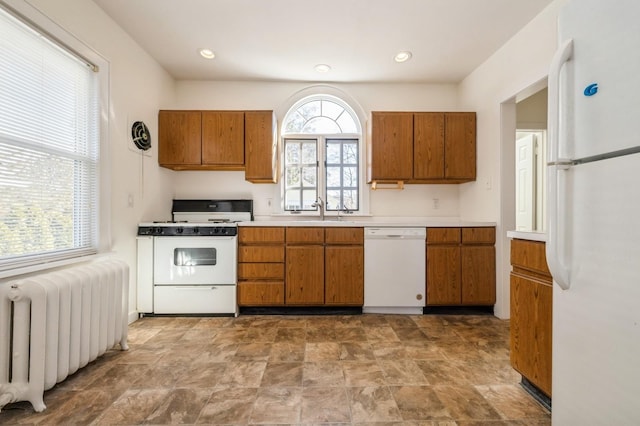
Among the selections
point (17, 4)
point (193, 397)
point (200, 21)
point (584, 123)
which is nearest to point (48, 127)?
point (17, 4)

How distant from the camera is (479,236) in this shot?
9.32 feet

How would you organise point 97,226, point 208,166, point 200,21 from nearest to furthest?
1. point 97,226
2. point 200,21
3. point 208,166

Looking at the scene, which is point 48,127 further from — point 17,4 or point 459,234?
point 459,234

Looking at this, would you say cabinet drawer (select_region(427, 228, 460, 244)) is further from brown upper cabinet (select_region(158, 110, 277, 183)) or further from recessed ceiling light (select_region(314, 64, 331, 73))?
recessed ceiling light (select_region(314, 64, 331, 73))

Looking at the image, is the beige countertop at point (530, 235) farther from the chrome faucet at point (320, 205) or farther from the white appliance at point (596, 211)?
the chrome faucet at point (320, 205)

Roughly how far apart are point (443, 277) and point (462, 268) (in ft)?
0.66

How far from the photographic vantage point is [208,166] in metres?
3.16

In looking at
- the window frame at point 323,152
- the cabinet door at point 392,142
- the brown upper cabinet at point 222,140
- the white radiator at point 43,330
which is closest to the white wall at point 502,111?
the cabinet door at point 392,142

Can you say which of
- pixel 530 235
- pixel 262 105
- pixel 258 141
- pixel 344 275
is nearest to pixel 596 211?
pixel 530 235

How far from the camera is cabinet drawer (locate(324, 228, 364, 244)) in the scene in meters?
2.85

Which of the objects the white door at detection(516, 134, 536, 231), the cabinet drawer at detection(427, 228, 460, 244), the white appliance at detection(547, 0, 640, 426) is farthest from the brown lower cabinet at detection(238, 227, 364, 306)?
the white door at detection(516, 134, 536, 231)

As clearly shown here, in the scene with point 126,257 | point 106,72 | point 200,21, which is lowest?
point 126,257

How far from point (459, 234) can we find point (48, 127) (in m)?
3.26

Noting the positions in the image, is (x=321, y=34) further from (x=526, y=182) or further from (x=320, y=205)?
(x=526, y=182)
